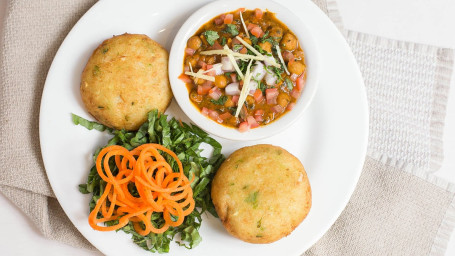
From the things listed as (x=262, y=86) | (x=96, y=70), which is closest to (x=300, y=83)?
(x=262, y=86)

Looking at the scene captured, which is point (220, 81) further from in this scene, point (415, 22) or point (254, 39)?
point (415, 22)

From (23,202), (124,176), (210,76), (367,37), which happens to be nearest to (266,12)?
(210,76)

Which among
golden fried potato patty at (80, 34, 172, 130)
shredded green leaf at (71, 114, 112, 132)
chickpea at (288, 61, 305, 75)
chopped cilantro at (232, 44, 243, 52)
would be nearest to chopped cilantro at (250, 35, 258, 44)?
chopped cilantro at (232, 44, 243, 52)

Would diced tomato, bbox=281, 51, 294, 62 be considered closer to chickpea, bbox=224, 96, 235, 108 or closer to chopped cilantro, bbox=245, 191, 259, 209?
chickpea, bbox=224, 96, 235, 108

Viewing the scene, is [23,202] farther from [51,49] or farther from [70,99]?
[51,49]

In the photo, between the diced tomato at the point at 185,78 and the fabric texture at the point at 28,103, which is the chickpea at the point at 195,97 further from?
the fabric texture at the point at 28,103

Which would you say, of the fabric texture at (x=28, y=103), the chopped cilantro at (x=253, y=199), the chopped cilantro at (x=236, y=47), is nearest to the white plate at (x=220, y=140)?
the fabric texture at (x=28, y=103)
